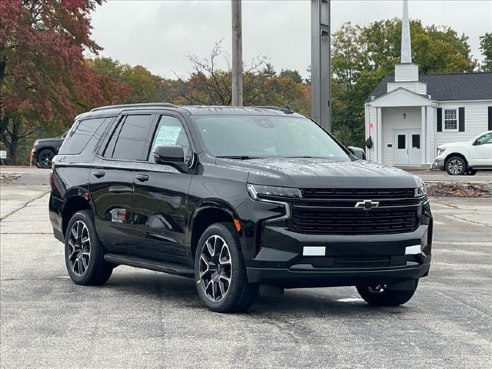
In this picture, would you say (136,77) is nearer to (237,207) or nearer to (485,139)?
(485,139)

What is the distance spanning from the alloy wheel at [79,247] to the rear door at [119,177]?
31 centimetres

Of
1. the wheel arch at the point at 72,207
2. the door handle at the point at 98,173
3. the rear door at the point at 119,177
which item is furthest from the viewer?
the wheel arch at the point at 72,207

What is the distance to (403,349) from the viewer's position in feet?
23.0

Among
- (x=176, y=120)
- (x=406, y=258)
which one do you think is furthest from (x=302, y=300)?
(x=176, y=120)

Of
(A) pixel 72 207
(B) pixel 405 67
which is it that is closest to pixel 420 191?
(A) pixel 72 207

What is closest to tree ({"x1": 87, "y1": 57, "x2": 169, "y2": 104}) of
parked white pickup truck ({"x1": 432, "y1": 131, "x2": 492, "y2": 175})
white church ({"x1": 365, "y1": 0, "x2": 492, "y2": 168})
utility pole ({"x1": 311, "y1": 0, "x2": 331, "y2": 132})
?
white church ({"x1": 365, "y1": 0, "x2": 492, "y2": 168})

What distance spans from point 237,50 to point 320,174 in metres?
18.0

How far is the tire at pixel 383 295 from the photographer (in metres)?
8.91

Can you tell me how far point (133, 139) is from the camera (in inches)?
398

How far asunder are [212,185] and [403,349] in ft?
7.79

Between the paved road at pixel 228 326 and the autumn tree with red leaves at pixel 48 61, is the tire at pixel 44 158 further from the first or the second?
the paved road at pixel 228 326

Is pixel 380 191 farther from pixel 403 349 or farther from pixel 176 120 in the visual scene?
pixel 176 120

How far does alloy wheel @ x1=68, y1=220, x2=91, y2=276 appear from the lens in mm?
10484

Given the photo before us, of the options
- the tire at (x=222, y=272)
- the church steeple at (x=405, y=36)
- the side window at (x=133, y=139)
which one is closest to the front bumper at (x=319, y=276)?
the tire at (x=222, y=272)
